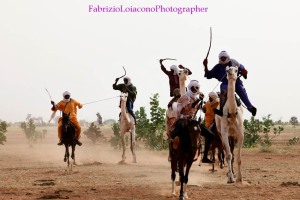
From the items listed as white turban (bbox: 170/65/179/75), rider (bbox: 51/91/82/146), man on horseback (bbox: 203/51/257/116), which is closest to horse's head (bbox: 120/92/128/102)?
rider (bbox: 51/91/82/146)

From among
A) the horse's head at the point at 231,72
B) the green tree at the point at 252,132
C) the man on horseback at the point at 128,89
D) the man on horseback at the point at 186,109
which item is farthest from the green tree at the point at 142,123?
the man on horseback at the point at 186,109

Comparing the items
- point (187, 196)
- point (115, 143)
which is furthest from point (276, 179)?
point (115, 143)

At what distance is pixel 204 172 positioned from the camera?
724 inches

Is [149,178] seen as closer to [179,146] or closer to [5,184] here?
A: [5,184]

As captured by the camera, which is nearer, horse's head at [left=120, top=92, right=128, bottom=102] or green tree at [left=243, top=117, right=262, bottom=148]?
horse's head at [left=120, top=92, right=128, bottom=102]

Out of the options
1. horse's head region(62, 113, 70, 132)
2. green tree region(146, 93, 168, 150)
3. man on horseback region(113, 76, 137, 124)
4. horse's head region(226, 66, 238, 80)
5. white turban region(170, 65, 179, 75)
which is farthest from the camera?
green tree region(146, 93, 168, 150)

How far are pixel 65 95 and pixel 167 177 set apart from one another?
17.6ft

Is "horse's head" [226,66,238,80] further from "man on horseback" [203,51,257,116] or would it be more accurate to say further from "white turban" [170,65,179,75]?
"white turban" [170,65,179,75]

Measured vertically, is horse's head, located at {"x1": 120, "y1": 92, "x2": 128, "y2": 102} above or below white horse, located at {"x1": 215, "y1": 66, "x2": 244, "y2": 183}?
above

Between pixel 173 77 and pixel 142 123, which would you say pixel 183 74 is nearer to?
pixel 173 77

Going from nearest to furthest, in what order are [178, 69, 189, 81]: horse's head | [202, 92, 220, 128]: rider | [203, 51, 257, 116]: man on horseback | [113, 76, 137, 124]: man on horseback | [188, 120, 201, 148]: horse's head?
[188, 120, 201, 148]: horse's head, [178, 69, 189, 81]: horse's head, [203, 51, 257, 116]: man on horseback, [202, 92, 220, 128]: rider, [113, 76, 137, 124]: man on horseback

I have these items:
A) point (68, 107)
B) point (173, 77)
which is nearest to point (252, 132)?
point (68, 107)

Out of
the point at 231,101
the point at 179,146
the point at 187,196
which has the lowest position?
the point at 187,196

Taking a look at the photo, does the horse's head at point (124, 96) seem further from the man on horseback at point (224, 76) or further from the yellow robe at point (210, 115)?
the man on horseback at point (224, 76)
